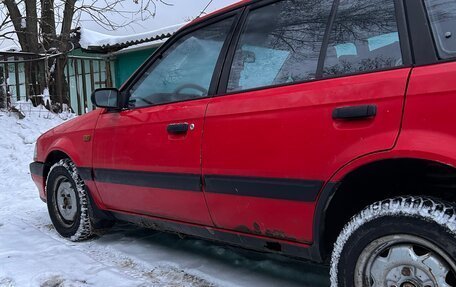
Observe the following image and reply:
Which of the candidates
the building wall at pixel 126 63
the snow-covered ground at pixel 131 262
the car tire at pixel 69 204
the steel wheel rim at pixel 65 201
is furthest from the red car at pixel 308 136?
the building wall at pixel 126 63

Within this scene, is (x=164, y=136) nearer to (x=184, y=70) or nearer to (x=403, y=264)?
(x=184, y=70)

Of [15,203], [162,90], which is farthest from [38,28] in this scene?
[162,90]

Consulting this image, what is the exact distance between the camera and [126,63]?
46.0 ft

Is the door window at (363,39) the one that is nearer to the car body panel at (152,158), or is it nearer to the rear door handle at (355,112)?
the rear door handle at (355,112)

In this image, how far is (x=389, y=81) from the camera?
2.14 m

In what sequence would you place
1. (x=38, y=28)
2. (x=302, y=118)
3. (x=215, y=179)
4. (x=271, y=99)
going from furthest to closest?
(x=38, y=28) < (x=215, y=179) < (x=271, y=99) < (x=302, y=118)

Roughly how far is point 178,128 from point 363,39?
1295 millimetres

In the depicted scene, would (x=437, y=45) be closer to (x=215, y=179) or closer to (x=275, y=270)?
(x=215, y=179)

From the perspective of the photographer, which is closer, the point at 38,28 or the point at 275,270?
the point at 275,270

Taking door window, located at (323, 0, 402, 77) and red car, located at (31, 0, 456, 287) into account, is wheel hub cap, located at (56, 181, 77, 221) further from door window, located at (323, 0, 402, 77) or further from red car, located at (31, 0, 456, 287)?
door window, located at (323, 0, 402, 77)

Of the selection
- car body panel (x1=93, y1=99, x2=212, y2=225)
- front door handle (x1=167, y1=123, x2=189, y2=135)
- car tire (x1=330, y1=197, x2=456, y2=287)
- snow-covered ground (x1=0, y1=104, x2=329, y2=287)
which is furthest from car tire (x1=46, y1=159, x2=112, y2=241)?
car tire (x1=330, y1=197, x2=456, y2=287)

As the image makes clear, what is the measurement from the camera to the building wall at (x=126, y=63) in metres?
13.5

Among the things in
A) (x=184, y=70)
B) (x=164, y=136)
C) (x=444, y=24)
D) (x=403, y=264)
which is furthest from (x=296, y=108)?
(x=184, y=70)

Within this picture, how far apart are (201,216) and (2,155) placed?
6563 millimetres
